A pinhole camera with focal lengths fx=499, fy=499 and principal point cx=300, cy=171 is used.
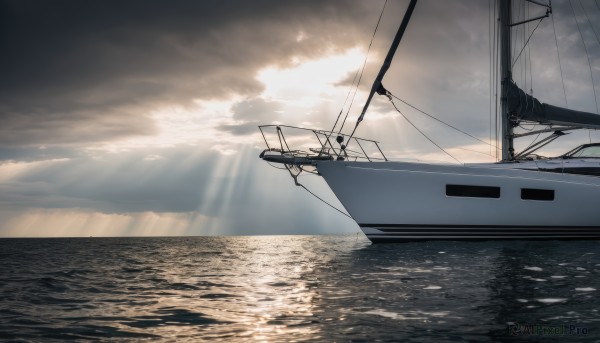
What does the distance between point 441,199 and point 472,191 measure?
3.84 ft

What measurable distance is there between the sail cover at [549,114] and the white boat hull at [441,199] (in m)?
2.71

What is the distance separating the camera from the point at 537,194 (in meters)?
18.0

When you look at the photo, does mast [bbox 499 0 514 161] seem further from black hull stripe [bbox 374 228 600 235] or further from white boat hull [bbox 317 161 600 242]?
black hull stripe [bbox 374 228 600 235]

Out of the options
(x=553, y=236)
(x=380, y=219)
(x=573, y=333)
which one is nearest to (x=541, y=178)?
(x=553, y=236)

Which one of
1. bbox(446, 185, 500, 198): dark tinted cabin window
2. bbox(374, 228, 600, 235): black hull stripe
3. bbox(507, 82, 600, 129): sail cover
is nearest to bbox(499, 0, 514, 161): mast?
bbox(507, 82, 600, 129): sail cover

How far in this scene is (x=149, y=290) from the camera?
9.56 meters

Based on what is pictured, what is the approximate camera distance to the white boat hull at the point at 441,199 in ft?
55.6

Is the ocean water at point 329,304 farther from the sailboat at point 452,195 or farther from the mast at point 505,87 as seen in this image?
the mast at point 505,87

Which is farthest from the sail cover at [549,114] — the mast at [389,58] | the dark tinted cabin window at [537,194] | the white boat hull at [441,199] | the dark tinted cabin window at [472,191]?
the mast at [389,58]

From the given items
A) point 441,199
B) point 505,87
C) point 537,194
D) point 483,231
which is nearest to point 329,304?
point 441,199

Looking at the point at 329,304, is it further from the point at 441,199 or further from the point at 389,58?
the point at 441,199

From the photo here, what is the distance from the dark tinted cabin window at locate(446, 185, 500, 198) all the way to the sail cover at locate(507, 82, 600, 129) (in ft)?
13.8

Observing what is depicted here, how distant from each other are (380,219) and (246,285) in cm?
822

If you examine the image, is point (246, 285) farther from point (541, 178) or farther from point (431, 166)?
point (541, 178)
